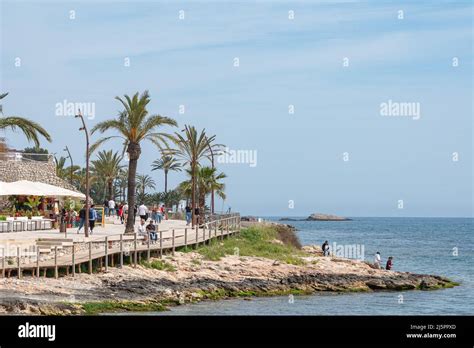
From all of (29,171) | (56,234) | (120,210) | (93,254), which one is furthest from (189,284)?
(29,171)

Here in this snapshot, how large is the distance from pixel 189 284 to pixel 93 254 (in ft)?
13.7

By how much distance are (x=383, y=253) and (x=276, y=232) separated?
2223 cm

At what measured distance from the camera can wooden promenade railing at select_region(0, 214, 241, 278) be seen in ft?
100

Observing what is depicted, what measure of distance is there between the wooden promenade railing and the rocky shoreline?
52cm

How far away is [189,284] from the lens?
35594 millimetres

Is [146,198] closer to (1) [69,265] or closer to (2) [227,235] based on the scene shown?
(2) [227,235]

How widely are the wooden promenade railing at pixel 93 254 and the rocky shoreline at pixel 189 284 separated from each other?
Answer: 0.52 m

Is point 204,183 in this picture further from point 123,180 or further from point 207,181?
point 123,180

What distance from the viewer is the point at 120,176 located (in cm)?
9250

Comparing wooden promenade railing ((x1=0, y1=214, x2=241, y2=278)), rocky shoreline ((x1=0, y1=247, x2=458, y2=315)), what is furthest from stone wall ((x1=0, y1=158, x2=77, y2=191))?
rocky shoreline ((x1=0, y1=247, x2=458, y2=315))

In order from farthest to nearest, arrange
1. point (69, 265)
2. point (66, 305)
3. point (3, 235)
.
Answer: point (3, 235) → point (69, 265) → point (66, 305)

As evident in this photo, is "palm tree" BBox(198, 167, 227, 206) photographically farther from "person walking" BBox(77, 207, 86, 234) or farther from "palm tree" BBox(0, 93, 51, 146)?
"palm tree" BBox(0, 93, 51, 146)
